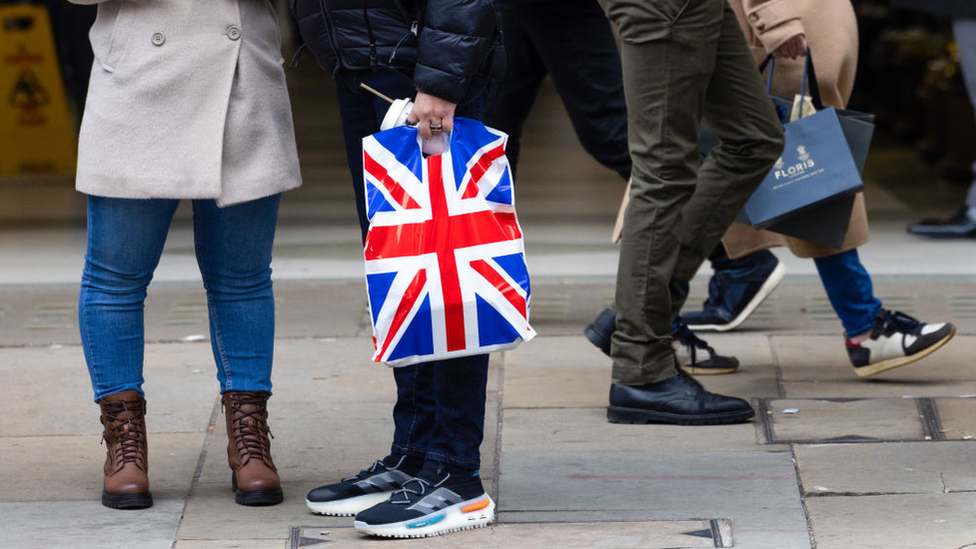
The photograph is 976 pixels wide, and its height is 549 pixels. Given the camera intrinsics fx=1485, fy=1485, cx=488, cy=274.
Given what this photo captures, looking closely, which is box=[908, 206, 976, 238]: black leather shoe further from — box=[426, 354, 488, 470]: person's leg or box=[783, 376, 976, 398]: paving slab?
box=[426, 354, 488, 470]: person's leg

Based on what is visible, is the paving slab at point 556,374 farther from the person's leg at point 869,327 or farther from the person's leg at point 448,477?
the person's leg at point 448,477

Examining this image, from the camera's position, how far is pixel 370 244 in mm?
2994

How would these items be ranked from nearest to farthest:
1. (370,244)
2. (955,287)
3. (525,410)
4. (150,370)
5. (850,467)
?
(370,244) → (850,467) → (525,410) → (150,370) → (955,287)

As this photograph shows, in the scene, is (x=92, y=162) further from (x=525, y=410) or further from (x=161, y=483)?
(x=525, y=410)

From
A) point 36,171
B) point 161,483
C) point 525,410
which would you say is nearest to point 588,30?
point 525,410

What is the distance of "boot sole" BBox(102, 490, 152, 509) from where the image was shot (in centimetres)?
336

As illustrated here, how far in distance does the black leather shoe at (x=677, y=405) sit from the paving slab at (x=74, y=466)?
45.6 inches

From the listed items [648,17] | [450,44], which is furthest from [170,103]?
[648,17]

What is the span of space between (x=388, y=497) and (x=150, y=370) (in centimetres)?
160

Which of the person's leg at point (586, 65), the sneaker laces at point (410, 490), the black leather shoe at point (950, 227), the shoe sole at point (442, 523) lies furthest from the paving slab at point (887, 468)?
the black leather shoe at point (950, 227)

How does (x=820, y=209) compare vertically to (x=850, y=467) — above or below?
above

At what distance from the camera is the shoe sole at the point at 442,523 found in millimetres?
3150

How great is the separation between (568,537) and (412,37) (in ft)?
3.60

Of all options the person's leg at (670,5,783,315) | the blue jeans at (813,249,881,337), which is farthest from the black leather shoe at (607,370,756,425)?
the blue jeans at (813,249,881,337)
